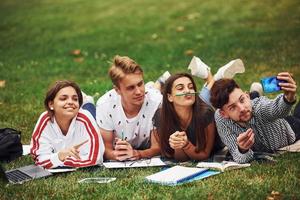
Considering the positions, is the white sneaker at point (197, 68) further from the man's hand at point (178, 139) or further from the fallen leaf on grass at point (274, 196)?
the fallen leaf on grass at point (274, 196)

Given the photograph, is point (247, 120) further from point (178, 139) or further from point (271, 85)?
point (178, 139)

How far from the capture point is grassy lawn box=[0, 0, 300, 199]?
209 inches

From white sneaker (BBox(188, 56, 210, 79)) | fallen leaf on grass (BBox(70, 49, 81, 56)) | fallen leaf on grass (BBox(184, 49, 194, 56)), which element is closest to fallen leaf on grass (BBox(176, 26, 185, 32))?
fallen leaf on grass (BBox(184, 49, 194, 56))

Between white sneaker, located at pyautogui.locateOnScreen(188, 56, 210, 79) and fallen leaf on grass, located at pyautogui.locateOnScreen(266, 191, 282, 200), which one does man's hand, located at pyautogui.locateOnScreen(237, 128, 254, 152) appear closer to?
fallen leaf on grass, located at pyautogui.locateOnScreen(266, 191, 282, 200)

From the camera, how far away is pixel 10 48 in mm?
A: 13922

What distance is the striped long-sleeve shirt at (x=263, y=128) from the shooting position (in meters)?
5.88

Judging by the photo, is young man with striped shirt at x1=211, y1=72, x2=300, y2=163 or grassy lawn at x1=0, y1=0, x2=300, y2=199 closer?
grassy lawn at x1=0, y1=0, x2=300, y2=199

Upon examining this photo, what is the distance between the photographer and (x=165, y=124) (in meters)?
6.15

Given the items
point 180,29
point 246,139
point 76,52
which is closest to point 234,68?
point 246,139

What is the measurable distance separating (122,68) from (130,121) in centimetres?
52

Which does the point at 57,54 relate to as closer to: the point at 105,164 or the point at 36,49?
the point at 36,49

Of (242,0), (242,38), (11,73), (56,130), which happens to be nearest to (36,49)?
(11,73)

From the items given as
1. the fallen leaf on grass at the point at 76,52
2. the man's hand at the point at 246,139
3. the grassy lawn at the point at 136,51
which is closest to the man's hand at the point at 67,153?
the grassy lawn at the point at 136,51

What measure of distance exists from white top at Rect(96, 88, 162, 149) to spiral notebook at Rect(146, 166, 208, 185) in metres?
0.84
